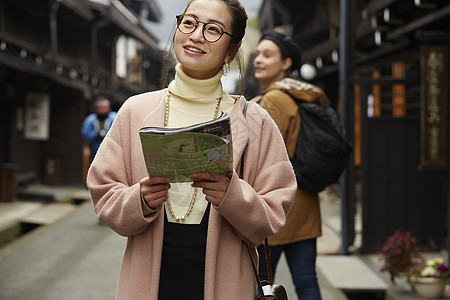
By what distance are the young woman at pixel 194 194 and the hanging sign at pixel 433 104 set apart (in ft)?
15.3

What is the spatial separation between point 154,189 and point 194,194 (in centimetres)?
27

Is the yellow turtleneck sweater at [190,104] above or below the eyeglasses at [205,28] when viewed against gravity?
below

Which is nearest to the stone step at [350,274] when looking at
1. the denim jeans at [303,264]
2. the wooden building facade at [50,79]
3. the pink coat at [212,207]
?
the denim jeans at [303,264]

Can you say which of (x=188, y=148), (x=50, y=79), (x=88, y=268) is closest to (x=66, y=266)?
(x=88, y=268)

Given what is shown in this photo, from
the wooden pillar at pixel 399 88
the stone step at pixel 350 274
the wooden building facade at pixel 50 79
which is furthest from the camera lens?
the wooden building facade at pixel 50 79

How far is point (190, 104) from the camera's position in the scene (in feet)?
7.08

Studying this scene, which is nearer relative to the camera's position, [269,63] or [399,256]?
[269,63]

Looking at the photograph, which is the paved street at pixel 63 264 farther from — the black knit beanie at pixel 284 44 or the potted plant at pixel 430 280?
the black knit beanie at pixel 284 44

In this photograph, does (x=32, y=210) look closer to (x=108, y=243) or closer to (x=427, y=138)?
(x=108, y=243)

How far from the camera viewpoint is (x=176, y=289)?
6.85 ft

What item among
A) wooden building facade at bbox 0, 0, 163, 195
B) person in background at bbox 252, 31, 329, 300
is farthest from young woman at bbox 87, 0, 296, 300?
wooden building facade at bbox 0, 0, 163, 195

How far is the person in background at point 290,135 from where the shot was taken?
11.0ft

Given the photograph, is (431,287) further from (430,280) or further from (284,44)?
(284,44)

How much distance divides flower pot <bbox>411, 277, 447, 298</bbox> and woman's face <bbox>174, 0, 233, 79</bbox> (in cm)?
418
